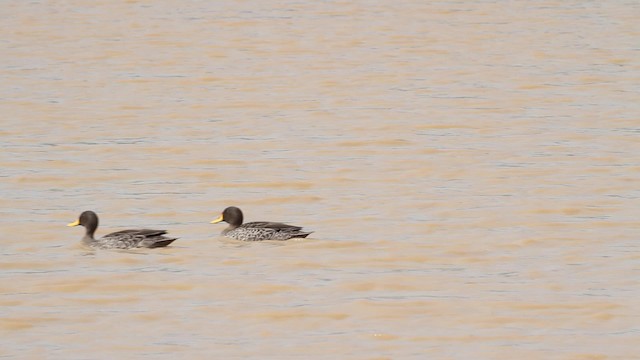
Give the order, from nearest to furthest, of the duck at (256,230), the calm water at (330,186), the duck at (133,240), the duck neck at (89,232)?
the calm water at (330,186)
the duck at (133,240)
the duck at (256,230)
the duck neck at (89,232)

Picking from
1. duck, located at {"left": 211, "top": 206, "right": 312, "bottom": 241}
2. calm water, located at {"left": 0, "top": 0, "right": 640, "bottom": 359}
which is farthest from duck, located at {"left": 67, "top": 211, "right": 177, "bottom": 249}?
duck, located at {"left": 211, "top": 206, "right": 312, "bottom": 241}

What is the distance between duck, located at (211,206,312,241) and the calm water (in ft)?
0.53

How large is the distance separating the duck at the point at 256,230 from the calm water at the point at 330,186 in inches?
6.3

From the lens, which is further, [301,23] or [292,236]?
[301,23]

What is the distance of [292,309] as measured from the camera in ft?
41.4

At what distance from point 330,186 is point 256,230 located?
3289mm

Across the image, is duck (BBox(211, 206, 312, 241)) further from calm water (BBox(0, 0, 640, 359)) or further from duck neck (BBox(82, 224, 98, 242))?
duck neck (BBox(82, 224, 98, 242))

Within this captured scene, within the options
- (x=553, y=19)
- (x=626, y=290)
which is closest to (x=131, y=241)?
(x=626, y=290)

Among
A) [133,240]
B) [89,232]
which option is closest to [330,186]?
[89,232]

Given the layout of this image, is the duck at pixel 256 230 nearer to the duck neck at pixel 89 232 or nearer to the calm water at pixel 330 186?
the calm water at pixel 330 186

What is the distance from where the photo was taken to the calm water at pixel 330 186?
39.7 ft

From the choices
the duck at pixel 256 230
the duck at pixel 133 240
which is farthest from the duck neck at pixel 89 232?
the duck at pixel 256 230

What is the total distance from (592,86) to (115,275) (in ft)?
44.4

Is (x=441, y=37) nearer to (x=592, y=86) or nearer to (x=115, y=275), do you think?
(x=592, y=86)
